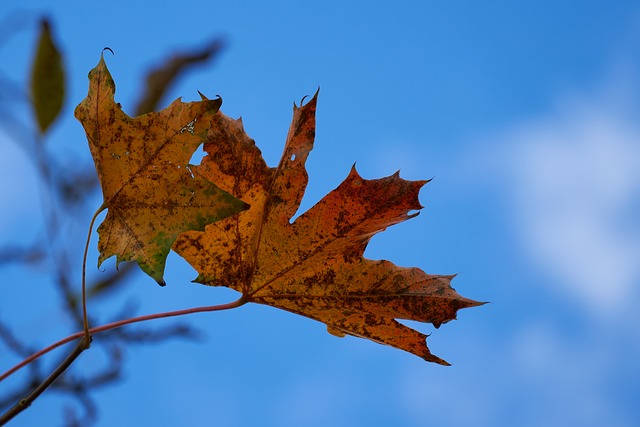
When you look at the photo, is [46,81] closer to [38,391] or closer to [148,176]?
[148,176]

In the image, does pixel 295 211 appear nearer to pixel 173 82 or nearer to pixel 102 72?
pixel 102 72

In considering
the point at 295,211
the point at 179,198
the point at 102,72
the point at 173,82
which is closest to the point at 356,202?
the point at 295,211

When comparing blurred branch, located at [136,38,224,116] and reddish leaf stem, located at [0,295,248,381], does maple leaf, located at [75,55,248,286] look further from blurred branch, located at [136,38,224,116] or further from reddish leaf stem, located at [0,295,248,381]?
blurred branch, located at [136,38,224,116]

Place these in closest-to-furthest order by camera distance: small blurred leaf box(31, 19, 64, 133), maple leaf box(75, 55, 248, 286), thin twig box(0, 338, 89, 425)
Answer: thin twig box(0, 338, 89, 425), maple leaf box(75, 55, 248, 286), small blurred leaf box(31, 19, 64, 133)

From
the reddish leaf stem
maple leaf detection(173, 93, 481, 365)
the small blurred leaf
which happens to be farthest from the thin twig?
the small blurred leaf

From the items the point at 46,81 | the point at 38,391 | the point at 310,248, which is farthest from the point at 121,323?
the point at 46,81
